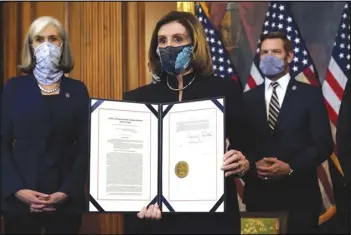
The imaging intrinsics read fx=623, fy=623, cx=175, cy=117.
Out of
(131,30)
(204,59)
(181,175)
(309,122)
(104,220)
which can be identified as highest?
(131,30)

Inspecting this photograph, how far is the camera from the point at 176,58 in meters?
2.59

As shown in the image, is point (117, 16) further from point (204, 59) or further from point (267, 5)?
point (204, 59)

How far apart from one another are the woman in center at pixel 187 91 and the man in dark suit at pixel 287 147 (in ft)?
2.21

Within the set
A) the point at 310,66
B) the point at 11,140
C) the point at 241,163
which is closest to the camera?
the point at 241,163

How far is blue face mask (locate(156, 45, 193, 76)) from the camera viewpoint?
259 cm

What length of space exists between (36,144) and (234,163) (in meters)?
1.25

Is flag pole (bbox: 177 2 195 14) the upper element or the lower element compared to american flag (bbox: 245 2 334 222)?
upper

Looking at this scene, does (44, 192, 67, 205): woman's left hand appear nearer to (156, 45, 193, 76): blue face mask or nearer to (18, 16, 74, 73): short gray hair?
(18, 16, 74, 73): short gray hair

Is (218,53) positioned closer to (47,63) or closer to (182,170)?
(47,63)

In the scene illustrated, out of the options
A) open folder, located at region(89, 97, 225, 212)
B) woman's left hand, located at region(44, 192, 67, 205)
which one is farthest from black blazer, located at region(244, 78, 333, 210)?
woman's left hand, located at region(44, 192, 67, 205)

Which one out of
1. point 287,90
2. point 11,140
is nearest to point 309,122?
point 287,90

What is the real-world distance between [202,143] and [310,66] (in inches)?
49.9

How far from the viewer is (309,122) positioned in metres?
3.31

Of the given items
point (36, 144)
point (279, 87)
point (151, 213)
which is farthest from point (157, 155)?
point (279, 87)
